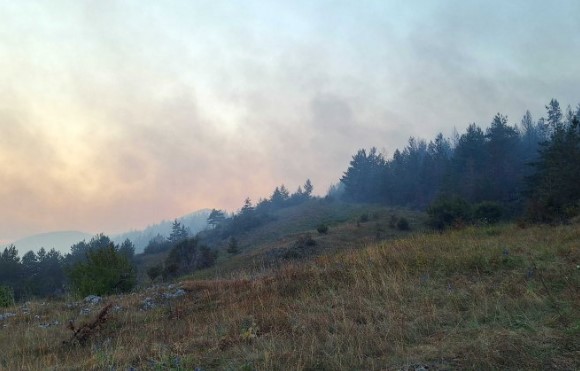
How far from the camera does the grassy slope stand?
3941 millimetres

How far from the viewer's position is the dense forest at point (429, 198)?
58.0 feet

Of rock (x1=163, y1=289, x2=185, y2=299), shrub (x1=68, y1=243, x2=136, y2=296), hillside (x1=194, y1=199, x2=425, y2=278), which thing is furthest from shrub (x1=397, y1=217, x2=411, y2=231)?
rock (x1=163, y1=289, x2=185, y2=299)

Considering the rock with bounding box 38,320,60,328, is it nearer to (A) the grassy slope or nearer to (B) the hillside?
(A) the grassy slope

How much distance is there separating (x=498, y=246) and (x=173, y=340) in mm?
7374

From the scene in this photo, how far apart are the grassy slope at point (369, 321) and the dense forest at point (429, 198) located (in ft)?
27.9

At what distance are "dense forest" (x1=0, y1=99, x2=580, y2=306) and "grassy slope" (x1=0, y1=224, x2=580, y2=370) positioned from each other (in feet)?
27.9

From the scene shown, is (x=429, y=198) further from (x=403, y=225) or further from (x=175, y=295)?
(x=175, y=295)

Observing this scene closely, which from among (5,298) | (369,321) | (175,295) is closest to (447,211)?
(175,295)

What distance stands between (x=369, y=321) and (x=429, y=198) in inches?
2588

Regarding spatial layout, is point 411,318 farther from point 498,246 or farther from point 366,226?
point 366,226

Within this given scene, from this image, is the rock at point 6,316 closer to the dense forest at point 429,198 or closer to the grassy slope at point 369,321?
the grassy slope at point 369,321

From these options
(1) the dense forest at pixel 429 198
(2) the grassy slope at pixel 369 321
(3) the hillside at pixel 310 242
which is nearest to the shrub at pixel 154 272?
(1) the dense forest at pixel 429 198

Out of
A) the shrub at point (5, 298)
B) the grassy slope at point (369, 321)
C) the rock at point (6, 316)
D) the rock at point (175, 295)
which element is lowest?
the grassy slope at point (369, 321)

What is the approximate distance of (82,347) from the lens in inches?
234
